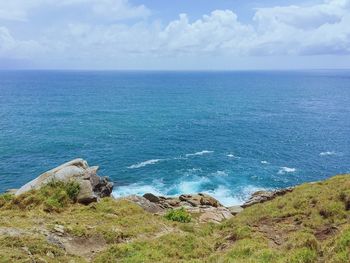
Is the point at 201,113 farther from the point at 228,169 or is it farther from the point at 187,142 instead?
the point at 228,169

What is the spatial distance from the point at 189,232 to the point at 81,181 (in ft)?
40.6

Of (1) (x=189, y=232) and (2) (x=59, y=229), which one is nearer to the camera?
(2) (x=59, y=229)

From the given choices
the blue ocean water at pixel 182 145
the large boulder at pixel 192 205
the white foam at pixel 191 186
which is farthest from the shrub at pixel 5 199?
the white foam at pixel 191 186

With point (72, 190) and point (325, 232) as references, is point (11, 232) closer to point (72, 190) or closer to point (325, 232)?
point (72, 190)

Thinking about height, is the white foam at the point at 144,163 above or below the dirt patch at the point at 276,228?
below

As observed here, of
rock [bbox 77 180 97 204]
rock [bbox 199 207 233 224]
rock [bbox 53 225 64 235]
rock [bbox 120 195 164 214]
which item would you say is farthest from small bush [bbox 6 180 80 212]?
rock [bbox 199 207 233 224]

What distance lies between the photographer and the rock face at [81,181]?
34.4 m

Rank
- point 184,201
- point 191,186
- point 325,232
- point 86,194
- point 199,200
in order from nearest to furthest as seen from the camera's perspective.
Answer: point 325,232, point 86,194, point 184,201, point 199,200, point 191,186

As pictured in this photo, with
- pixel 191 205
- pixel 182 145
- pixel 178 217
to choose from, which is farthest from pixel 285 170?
pixel 178 217

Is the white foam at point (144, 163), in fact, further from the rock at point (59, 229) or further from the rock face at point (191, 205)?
the rock at point (59, 229)

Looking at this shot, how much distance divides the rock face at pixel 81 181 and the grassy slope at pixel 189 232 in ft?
4.88

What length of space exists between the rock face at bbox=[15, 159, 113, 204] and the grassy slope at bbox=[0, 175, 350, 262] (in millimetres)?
1486

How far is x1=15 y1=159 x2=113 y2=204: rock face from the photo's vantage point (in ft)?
113

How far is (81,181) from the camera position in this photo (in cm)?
3538
